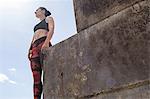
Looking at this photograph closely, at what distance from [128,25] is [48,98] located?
1.21 m

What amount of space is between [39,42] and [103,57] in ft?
5.48

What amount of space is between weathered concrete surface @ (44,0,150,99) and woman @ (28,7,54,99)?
56 centimetres

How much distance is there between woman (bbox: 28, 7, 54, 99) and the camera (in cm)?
354

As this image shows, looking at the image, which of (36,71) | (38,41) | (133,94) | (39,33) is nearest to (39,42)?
(38,41)

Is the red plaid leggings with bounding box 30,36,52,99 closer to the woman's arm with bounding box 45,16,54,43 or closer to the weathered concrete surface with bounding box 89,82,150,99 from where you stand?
the woman's arm with bounding box 45,16,54,43

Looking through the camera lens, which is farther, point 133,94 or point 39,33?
point 39,33

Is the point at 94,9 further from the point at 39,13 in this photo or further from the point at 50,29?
the point at 39,13

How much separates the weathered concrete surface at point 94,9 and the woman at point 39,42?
81 centimetres

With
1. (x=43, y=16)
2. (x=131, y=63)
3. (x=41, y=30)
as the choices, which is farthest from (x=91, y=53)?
(x=43, y=16)

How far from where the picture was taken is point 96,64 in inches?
94.0

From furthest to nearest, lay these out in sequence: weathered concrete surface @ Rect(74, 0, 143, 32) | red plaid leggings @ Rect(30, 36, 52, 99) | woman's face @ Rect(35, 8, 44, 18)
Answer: woman's face @ Rect(35, 8, 44, 18)
red plaid leggings @ Rect(30, 36, 52, 99)
weathered concrete surface @ Rect(74, 0, 143, 32)

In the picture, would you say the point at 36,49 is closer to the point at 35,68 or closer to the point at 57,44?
the point at 35,68

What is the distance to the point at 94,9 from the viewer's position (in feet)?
8.41

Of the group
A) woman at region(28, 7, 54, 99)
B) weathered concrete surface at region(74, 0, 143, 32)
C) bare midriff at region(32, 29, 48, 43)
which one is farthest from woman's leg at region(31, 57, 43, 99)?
weathered concrete surface at region(74, 0, 143, 32)
